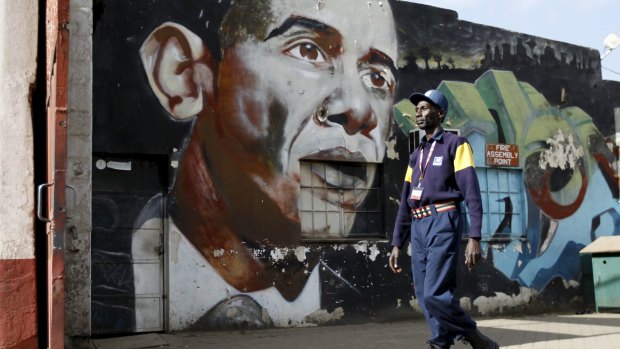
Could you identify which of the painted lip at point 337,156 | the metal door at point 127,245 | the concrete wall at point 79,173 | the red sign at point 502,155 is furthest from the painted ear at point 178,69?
the red sign at point 502,155

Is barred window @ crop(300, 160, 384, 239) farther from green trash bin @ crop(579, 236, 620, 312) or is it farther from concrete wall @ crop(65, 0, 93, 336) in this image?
concrete wall @ crop(65, 0, 93, 336)

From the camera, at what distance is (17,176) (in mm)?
6906

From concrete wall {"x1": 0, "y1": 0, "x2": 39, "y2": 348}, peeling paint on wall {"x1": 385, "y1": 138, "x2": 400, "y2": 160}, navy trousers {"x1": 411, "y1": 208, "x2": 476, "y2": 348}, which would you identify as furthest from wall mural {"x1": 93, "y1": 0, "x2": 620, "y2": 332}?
navy trousers {"x1": 411, "y1": 208, "x2": 476, "y2": 348}

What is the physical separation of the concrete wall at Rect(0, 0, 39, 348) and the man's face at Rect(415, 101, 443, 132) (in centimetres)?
329

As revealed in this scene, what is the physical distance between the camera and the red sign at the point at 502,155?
1313 cm

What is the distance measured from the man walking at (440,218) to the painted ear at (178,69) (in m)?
4.68

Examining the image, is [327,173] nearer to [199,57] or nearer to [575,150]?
[199,57]

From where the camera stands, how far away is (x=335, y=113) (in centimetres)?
1162

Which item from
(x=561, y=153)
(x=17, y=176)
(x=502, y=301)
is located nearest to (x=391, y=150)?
(x=502, y=301)

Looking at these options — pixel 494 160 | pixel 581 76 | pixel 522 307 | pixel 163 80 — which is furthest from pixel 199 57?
pixel 581 76

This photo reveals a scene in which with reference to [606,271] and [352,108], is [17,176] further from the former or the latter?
[606,271]

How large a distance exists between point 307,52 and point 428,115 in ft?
18.1

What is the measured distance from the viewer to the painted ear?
1023 centimetres

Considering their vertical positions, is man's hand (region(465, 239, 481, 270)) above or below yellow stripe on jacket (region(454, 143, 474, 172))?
below
